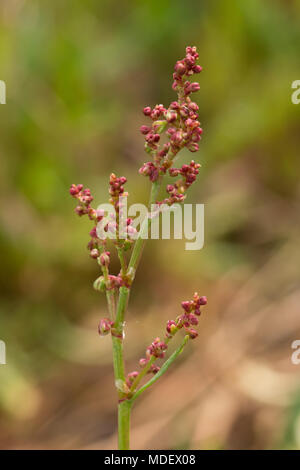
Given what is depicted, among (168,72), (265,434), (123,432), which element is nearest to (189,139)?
(123,432)

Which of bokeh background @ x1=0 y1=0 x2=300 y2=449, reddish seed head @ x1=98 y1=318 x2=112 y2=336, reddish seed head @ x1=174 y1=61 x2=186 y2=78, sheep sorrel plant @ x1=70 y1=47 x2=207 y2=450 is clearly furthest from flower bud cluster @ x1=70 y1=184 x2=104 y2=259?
bokeh background @ x1=0 y1=0 x2=300 y2=449

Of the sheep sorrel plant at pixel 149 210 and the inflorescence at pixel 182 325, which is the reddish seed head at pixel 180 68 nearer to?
the sheep sorrel plant at pixel 149 210

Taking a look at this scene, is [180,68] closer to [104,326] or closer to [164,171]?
[164,171]

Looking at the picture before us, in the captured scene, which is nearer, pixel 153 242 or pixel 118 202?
pixel 118 202

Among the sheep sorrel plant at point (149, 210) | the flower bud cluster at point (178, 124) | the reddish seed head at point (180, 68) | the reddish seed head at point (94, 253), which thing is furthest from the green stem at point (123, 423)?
the reddish seed head at point (180, 68)

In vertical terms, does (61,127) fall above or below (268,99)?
below

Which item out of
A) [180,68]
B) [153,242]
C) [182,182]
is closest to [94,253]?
[182,182]

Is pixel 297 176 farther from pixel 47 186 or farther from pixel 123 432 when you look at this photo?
pixel 123 432
